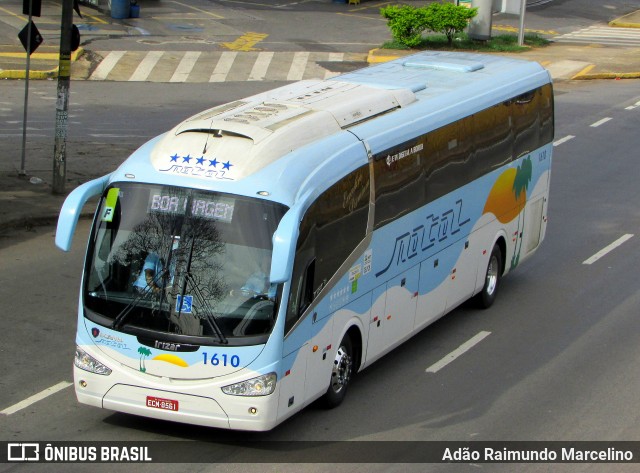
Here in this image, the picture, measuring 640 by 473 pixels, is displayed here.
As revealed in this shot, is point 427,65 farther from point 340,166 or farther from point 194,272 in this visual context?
point 194,272

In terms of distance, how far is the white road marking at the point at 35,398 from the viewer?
11.3 meters

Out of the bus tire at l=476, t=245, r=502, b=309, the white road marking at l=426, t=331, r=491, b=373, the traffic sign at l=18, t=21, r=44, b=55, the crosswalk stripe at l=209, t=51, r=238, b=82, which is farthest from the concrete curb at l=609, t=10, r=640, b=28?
the white road marking at l=426, t=331, r=491, b=373

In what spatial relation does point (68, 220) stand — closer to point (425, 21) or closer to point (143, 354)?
point (143, 354)

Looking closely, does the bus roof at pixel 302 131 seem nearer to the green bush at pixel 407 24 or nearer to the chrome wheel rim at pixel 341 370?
the chrome wheel rim at pixel 341 370

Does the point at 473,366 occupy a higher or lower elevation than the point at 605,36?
lower

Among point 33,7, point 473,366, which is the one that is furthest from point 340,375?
point 33,7

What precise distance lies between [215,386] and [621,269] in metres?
9.31

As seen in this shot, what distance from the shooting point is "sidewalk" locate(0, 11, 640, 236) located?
1883cm

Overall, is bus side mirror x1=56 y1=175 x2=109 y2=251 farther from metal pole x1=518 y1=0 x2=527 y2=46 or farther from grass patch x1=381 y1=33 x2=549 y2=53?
metal pole x1=518 y1=0 x2=527 y2=46

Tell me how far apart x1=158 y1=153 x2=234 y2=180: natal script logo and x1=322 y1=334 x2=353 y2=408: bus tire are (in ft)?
7.57

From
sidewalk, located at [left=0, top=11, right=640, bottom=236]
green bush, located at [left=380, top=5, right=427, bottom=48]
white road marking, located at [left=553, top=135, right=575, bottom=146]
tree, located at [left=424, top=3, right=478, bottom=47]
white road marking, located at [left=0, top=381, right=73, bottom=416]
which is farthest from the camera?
green bush, located at [left=380, top=5, right=427, bottom=48]

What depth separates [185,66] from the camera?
3450cm

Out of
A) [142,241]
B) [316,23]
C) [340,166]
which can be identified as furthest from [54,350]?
[316,23]

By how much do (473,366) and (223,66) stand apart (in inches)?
901
